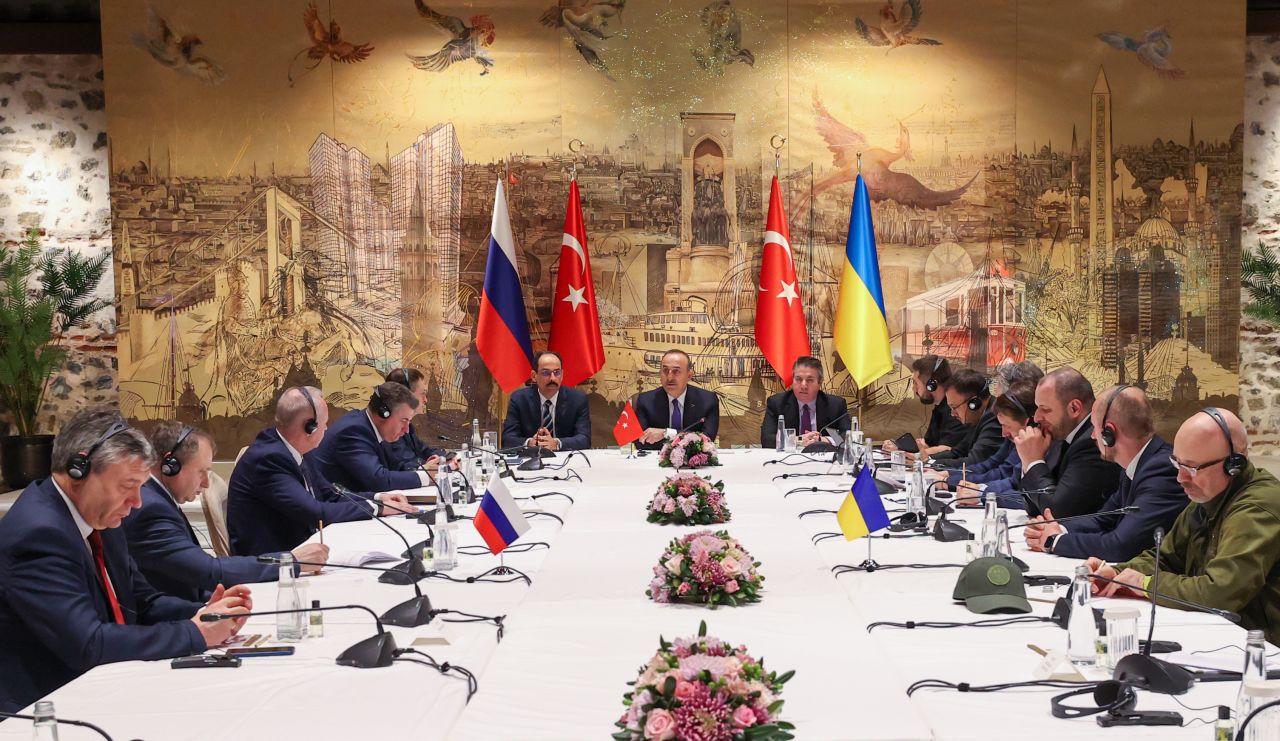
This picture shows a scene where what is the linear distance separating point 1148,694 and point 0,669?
104 inches

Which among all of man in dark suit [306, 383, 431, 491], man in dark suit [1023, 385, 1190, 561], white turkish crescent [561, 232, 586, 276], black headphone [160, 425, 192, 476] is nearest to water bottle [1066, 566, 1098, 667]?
man in dark suit [1023, 385, 1190, 561]

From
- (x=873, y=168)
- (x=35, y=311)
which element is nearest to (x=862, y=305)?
(x=873, y=168)

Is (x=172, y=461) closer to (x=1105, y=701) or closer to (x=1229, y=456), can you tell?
(x=1105, y=701)

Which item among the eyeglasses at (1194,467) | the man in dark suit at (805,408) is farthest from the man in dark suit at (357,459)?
the eyeglasses at (1194,467)

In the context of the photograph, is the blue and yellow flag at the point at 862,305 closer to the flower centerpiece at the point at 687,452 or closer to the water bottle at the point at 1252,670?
the flower centerpiece at the point at 687,452

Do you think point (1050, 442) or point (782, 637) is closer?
point (782, 637)

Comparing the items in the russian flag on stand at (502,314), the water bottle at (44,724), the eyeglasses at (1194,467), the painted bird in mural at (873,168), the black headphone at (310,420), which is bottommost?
the water bottle at (44,724)

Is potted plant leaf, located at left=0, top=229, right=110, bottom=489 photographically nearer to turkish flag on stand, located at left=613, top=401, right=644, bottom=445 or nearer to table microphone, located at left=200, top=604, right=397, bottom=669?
turkish flag on stand, located at left=613, top=401, right=644, bottom=445

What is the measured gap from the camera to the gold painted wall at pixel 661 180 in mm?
9078

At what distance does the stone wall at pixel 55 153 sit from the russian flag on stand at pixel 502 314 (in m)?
3.46

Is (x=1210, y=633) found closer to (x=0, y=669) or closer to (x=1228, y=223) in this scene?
(x=0, y=669)

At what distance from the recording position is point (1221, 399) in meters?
9.28

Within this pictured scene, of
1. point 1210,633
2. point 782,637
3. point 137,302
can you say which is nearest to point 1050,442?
point 1210,633

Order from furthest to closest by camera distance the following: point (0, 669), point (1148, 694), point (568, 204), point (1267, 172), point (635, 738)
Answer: point (1267, 172), point (568, 204), point (0, 669), point (1148, 694), point (635, 738)
